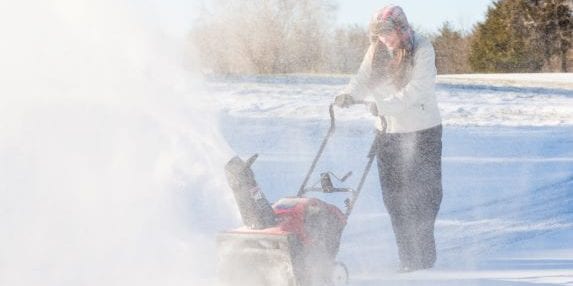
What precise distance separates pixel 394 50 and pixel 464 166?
4.99 meters

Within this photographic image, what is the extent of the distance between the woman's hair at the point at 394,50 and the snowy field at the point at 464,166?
1.15 meters

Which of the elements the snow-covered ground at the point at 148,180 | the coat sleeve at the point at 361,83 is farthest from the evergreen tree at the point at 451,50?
the coat sleeve at the point at 361,83

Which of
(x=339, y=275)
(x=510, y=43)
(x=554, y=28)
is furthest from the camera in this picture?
(x=554, y=28)

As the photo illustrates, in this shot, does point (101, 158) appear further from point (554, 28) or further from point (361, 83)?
point (554, 28)

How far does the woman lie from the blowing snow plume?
3.91 ft

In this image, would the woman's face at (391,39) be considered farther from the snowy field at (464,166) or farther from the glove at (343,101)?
the snowy field at (464,166)

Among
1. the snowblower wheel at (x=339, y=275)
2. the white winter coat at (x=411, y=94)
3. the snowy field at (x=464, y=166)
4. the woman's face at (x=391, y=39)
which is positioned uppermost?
the woman's face at (x=391, y=39)

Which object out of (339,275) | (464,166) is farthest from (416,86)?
(464,166)

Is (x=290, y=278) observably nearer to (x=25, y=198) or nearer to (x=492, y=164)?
(x=25, y=198)

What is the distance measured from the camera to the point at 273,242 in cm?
496

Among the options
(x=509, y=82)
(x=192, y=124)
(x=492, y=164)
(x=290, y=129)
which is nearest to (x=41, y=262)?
(x=192, y=124)

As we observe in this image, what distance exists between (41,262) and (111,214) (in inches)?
44.5

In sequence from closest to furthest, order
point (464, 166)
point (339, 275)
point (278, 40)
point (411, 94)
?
point (339, 275), point (411, 94), point (464, 166), point (278, 40)

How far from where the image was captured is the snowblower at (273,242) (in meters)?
4.96
